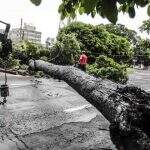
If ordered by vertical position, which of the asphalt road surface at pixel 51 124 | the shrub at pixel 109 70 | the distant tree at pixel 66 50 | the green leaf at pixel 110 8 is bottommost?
the asphalt road surface at pixel 51 124

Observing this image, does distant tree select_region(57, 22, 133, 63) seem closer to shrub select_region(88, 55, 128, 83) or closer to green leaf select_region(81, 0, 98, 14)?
shrub select_region(88, 55, 128, 83)

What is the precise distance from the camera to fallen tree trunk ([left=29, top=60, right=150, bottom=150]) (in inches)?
127

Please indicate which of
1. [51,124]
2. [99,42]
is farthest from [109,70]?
[51,124]

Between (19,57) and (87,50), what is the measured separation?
4303 mm

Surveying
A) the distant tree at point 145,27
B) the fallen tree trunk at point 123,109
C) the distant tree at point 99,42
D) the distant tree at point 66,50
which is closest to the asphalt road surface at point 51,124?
the fallen tree trunk at point 123,109

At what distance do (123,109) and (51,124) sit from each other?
168 inches

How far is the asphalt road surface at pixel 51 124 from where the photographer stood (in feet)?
21.3

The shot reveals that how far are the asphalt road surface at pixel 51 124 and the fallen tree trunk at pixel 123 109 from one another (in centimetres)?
126

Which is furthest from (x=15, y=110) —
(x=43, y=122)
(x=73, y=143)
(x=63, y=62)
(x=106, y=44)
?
(x=106, y=44)

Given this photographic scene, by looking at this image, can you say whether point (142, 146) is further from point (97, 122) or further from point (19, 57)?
point (19, 57)

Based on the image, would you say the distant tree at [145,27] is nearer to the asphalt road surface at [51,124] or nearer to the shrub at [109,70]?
the asphalt road surface at [51,124]

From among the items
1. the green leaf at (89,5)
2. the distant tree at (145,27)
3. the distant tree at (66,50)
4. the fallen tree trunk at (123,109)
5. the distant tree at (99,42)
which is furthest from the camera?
the distant tree at (99,42)

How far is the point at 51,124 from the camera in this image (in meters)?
7.93

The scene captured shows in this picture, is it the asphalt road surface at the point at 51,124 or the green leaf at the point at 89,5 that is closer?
the green leaf at the point at 89,5
